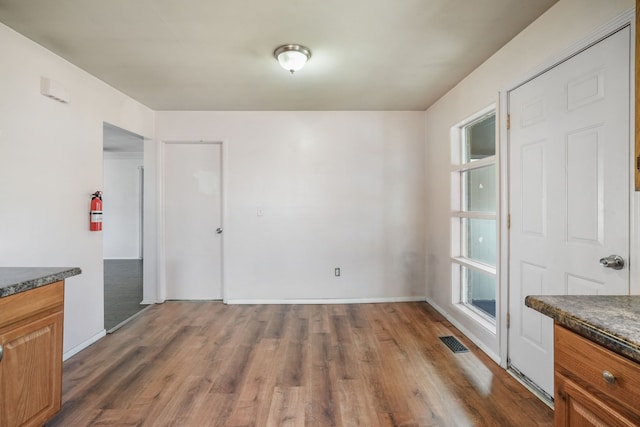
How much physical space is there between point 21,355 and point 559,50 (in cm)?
328

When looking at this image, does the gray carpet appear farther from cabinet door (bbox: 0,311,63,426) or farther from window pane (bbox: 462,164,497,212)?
window pane (bbox: 462,164,497,212)

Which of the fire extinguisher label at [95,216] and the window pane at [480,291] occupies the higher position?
the fire extinguisher label at [95,216]

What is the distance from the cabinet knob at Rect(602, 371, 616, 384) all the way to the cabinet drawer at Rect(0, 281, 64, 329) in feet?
7.36

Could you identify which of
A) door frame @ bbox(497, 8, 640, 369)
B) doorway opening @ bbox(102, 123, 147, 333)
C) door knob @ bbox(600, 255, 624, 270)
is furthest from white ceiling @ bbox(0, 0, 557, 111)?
doorway opening @ bbox(102, 123, 147, 333)

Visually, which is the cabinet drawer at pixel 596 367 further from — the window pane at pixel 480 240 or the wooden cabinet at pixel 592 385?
the window pane at pixel 480 240

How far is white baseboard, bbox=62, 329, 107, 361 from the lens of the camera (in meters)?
2.41

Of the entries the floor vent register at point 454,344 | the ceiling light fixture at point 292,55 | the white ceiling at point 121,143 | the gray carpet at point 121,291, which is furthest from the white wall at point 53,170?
the floor vent register at point 454,344

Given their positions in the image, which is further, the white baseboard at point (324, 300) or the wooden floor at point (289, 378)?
the white baseboard at point (324, 300)

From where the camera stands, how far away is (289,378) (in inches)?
83.4

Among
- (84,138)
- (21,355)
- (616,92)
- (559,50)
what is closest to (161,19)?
(84,138)

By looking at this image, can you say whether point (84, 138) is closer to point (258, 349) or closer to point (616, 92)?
point (258, 349)

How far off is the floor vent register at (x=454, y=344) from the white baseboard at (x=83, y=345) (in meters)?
3.20

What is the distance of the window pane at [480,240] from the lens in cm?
261

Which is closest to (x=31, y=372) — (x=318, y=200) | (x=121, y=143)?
(x=318, y=200)
